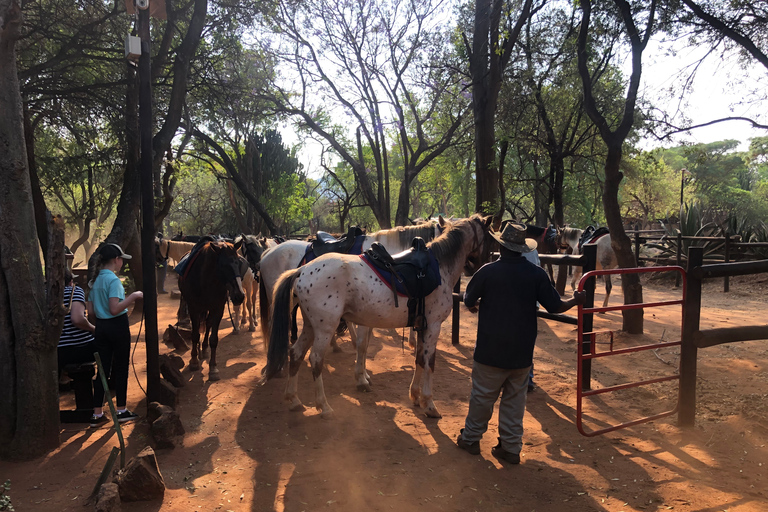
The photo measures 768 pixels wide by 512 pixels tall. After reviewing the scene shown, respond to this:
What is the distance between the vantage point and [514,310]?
12.3 feet

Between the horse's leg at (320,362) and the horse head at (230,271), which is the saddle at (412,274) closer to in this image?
the horse's leg at (320,362)

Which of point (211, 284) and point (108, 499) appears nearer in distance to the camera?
point (108, 499)

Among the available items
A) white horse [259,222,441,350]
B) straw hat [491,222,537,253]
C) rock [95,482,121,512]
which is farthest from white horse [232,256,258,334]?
straw hat [491,222,537,253]

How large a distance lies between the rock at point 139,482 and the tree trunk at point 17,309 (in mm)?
1308

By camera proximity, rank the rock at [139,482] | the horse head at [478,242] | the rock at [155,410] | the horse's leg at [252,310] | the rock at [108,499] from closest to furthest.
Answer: the rock at [108,499] → the rock at [139,482] → the rock at [155,410] → the horse head at [478,242] → the horse's leg at [252,310]

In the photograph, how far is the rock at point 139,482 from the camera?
127 inches

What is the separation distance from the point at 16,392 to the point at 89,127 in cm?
884

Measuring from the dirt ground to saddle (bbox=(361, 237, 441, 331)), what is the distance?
126cm

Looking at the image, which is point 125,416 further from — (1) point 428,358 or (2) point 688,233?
(2) point 688,233

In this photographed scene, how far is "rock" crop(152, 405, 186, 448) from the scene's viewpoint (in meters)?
4.16

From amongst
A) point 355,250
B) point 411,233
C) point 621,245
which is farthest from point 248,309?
point 621,245

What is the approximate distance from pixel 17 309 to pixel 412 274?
12.2ft

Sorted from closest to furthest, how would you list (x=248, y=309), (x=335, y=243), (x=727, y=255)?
1. (x=335, y=243)
2. (x=248, y=309)
3. (x=727, y=255)

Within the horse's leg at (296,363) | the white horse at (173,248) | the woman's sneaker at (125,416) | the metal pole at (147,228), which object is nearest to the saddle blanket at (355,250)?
the horse's leg at (296,363)
